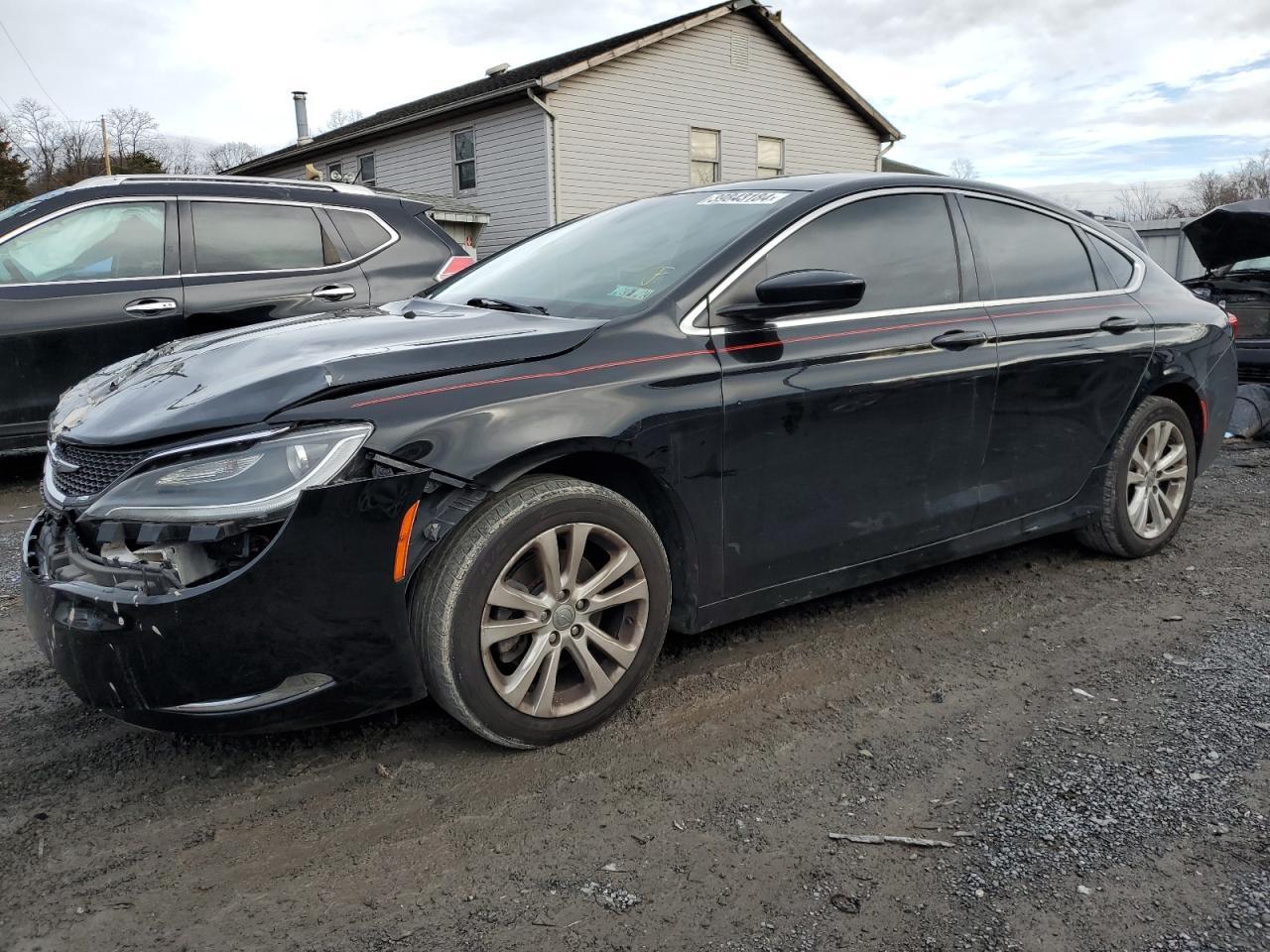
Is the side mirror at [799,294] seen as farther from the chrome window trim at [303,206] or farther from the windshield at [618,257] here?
the chrome window trim at [303,206]

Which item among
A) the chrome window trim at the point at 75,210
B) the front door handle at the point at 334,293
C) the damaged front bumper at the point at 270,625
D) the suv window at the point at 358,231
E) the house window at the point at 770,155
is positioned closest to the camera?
the damaged front bumper at the point at 270,625

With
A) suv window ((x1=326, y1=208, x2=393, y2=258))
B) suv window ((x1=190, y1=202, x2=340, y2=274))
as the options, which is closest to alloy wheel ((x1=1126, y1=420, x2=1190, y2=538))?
suv window ((x1=326, y1=208, x2=393, y2=258))

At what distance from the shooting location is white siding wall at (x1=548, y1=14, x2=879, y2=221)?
19359mm

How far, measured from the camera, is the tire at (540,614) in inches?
101

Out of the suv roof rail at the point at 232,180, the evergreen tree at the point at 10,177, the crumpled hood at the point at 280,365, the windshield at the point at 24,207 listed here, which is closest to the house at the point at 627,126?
the suv roof rail at the point at 232,180

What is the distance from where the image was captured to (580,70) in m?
18.8

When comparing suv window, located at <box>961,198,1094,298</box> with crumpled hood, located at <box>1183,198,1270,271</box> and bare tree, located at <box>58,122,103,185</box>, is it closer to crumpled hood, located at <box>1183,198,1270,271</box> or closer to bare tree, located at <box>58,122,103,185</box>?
crumpled hood, located at <box>1183,198,1270,271</box>

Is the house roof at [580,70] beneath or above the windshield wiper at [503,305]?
above

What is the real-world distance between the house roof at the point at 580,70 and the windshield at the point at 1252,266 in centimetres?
1315

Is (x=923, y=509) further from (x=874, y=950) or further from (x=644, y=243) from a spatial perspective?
(x=874, y=950)

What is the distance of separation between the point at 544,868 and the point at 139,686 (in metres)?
1.07

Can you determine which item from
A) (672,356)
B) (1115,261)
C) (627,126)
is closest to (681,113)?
(627,126)

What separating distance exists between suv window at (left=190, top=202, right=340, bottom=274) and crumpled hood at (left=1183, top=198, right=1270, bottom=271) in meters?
6.75

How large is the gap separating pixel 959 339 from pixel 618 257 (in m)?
1.31
